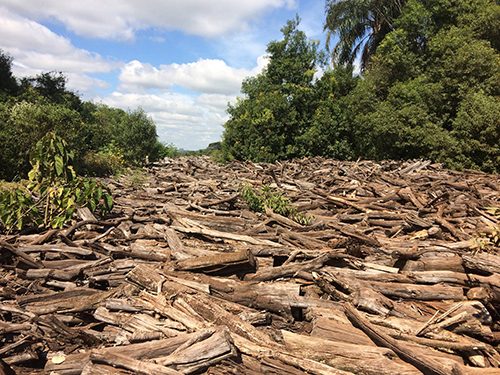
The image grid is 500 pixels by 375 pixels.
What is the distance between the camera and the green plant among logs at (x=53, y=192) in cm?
530

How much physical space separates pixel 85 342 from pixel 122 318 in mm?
394

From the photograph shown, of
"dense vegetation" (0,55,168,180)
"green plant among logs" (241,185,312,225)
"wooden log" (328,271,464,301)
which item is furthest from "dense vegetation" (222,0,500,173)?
"wooden log" (328,271,464,301)

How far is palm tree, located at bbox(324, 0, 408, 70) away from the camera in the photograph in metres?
23.1

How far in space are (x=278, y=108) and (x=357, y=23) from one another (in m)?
11.0

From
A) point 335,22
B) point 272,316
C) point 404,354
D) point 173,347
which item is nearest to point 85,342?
point 173,347

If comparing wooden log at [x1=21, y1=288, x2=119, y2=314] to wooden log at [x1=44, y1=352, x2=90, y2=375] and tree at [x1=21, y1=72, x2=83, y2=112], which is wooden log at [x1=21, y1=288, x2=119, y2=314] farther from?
tree at [x1=21, y1=72, x2=83, y2=112]

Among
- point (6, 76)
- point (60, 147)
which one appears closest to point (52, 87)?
point (6, 76)

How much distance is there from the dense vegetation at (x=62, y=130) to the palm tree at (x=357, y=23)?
15619mm

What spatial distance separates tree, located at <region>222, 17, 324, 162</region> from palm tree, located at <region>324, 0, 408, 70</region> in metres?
5.05

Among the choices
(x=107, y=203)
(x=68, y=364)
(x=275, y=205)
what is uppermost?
(x=275, y=205)

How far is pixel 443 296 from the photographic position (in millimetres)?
3592

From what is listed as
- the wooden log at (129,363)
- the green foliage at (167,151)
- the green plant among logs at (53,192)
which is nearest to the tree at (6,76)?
the green foliage at (167,151)

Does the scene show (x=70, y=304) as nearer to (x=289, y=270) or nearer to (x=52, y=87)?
(x=289, y=270)

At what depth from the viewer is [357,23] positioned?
24.2m
